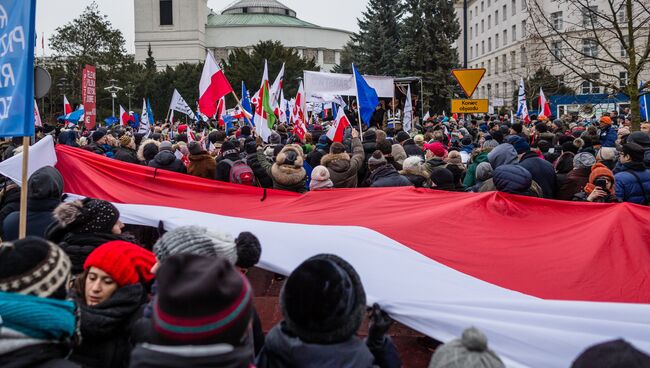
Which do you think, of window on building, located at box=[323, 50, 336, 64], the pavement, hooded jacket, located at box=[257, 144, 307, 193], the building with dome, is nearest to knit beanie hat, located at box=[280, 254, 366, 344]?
the pavement

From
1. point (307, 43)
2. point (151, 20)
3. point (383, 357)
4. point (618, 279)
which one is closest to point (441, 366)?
point (383, 357)

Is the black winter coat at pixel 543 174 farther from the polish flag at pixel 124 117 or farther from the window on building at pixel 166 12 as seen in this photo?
the window on building at pixel 166 12

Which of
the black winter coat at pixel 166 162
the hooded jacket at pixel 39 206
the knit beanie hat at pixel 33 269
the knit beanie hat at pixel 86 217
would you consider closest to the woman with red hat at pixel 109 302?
the knit beanie hat at pixel 33 269

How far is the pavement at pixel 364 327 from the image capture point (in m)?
5.64

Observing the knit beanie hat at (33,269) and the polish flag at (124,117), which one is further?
the polish flag at (124,117)

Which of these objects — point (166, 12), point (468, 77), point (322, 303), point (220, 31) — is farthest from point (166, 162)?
point (220, 31)

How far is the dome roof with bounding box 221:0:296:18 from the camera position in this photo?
121 m

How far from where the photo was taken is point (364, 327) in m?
5.96

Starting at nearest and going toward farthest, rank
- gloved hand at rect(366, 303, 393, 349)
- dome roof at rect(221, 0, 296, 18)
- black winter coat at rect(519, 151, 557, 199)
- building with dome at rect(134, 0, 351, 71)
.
A: gloved hand at rect(366, 303, 393, 349) < black winter coat at rect(519, 151, 557, 199) < building with dome at rect(134, 0, 351, 71) < dome roof at rect(221, 0, 296, 18)

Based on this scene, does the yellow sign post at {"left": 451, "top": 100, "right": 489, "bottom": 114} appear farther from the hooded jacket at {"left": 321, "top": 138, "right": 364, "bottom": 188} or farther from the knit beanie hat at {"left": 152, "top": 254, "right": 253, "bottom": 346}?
the knit beanie hat at {"left": 152, "top": 254, "right": 253, "bottom": 346}

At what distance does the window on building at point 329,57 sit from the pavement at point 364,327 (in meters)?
111

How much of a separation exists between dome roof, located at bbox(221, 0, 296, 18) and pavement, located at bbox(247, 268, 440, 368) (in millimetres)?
117346

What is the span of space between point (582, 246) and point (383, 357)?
2083mm

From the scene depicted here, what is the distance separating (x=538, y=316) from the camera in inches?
121
